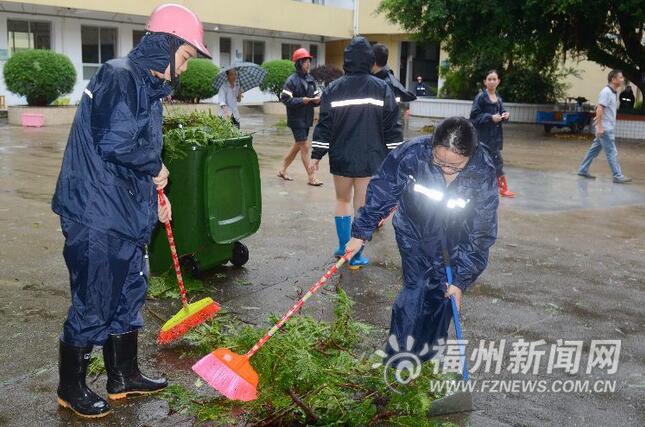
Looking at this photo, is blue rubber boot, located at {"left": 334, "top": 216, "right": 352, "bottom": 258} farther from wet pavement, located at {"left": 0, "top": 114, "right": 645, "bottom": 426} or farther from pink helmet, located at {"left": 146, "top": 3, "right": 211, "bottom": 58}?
pink helmet, located at {"left": 146, "top": 3, "right": 211, "bottom": 58}

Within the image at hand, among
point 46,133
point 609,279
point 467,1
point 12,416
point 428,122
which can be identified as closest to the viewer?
point 12,416

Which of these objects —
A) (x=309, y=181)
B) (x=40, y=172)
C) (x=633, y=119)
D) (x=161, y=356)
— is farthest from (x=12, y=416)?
(x=633, y=119)

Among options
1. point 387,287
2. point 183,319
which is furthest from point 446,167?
point 387,287

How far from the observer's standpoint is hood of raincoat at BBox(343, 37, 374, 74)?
5688 mm

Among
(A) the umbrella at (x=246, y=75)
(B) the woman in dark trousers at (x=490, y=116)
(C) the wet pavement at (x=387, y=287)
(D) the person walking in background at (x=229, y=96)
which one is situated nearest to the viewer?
(C) the wet pavement at (x=387, y=287)

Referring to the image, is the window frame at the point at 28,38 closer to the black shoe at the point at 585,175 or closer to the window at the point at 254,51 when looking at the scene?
the window at the point at 254,51

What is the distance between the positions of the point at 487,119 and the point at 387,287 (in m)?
4.00

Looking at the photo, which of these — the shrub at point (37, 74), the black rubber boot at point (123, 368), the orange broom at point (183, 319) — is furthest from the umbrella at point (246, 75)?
the black rubber boot at point (123, 368)

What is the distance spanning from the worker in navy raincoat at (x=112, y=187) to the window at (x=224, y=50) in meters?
25.2

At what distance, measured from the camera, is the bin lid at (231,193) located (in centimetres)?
500

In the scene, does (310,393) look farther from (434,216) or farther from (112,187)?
(112,187)

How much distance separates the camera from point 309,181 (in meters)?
9.86

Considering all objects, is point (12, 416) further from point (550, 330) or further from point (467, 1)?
point (467, 1)

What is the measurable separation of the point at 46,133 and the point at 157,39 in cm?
1337
